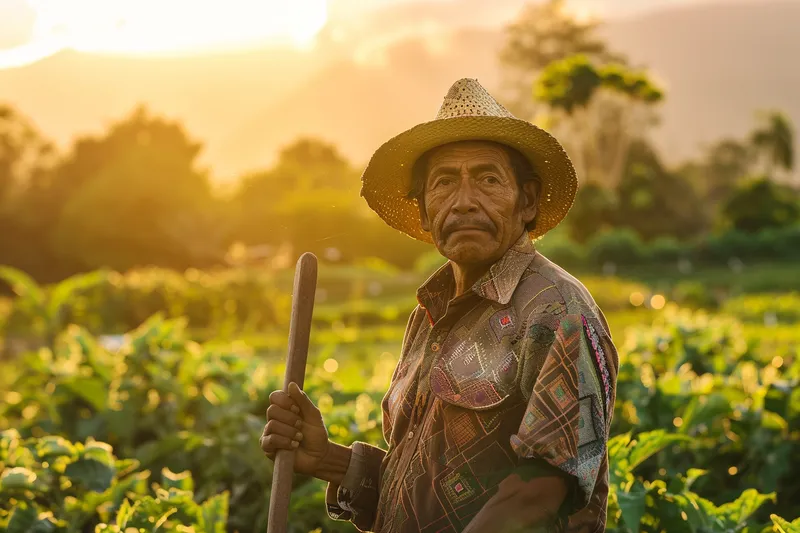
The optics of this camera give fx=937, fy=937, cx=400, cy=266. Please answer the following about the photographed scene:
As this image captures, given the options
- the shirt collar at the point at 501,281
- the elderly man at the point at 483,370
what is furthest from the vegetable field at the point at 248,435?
the shirt collar at the point at 501,281

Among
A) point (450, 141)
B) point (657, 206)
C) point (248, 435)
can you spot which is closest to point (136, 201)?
point (657, 206)

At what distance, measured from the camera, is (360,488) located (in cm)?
270

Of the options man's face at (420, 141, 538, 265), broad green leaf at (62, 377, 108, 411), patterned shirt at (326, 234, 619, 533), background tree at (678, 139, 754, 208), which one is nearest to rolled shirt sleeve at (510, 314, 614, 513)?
patterned shirt at (326, 234, 619, 533)

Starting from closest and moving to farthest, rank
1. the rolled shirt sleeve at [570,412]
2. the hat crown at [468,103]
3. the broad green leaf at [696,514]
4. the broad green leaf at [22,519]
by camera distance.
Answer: the rolled shirt sleeve at [570,412], the hat crown at [468,103], the broad green leaf at [696,514], the broad green leaf at [22,519]

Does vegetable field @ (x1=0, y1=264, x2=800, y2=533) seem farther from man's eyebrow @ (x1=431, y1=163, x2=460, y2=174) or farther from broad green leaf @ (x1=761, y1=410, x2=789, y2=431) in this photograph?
man's eyebrow @ (x1=431, y1=163, x2=460, y2=174)

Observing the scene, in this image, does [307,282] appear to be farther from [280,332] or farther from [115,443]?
[280,332]

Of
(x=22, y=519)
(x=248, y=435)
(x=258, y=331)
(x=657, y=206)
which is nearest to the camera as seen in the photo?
(x=22, y=519)

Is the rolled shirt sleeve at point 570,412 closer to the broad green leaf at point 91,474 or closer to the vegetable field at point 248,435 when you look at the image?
the vegetable field at point 248,435

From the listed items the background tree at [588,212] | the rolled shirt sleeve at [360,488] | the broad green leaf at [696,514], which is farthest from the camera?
the background tree at [588,212]

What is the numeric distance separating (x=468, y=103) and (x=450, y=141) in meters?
0.11

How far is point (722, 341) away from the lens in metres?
6.10

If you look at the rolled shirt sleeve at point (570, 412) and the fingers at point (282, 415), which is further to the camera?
the fingers at point (282, 415)

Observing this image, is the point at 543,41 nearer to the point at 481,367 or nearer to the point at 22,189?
the point at 22,189

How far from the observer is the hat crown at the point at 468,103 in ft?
7.71
